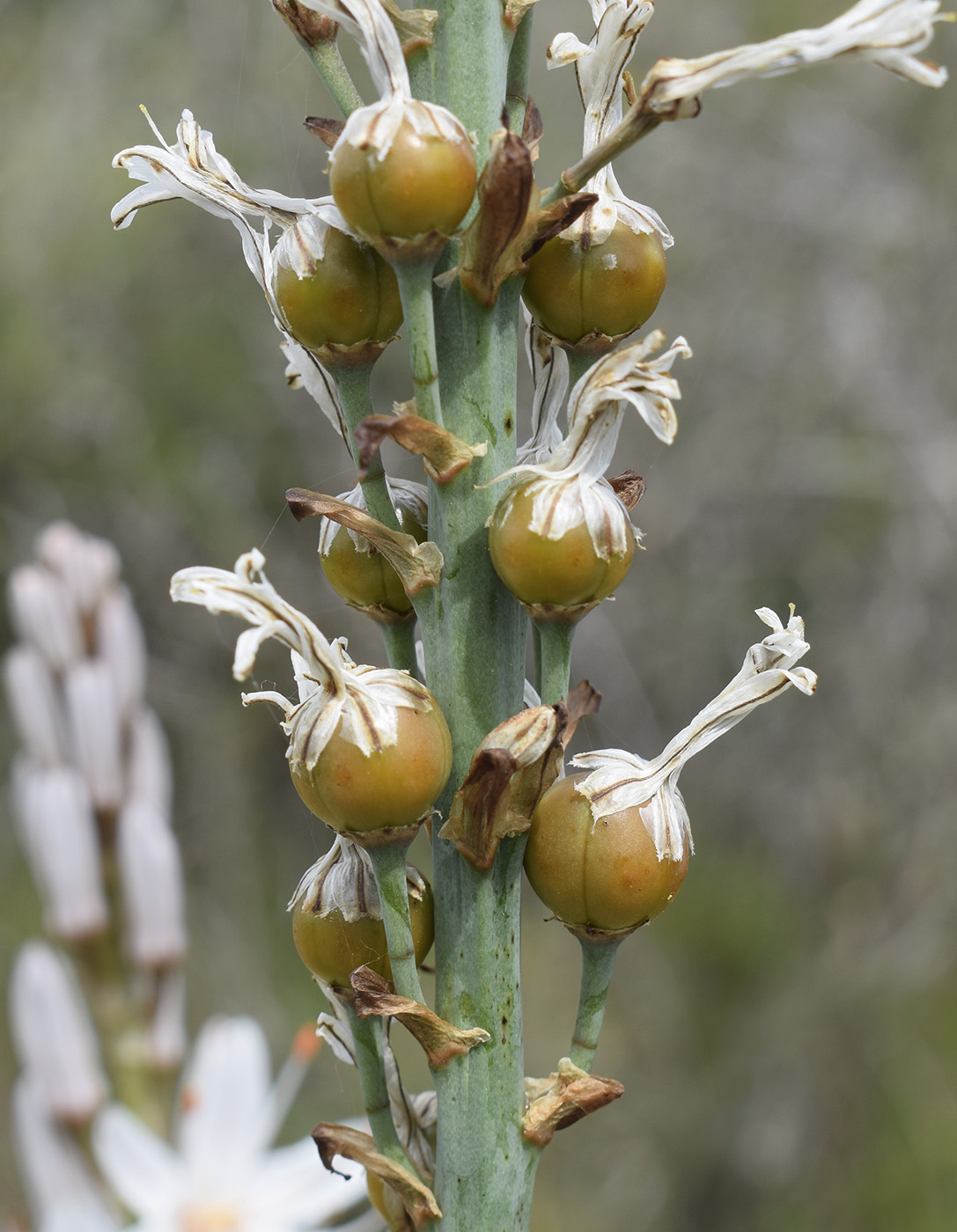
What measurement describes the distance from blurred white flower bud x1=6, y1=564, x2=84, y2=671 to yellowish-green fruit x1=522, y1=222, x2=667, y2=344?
5.84ft

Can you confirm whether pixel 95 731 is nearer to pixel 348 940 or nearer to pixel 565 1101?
pixel 348 940

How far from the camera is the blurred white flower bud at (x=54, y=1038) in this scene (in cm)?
223

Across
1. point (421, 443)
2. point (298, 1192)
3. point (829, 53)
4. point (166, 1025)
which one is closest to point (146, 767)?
point (166, 1025)

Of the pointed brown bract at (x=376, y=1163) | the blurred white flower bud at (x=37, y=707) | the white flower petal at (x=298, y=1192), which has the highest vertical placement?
the pointed brown bract at (x=376, y=1163)

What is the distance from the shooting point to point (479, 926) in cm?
102

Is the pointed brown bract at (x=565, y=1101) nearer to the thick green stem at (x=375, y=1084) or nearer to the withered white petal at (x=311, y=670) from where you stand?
the thick green stem at (x=375, y=1084)

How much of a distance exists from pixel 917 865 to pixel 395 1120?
4.94 meters

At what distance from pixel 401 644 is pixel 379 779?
27 centimetres

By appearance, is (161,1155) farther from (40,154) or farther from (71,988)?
(40,154)

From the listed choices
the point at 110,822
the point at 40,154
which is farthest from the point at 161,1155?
the point at 40,154

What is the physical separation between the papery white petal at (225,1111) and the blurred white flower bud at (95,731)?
26.3 inches

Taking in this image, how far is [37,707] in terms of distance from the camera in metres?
2.42

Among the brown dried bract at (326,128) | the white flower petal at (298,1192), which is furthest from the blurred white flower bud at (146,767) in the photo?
the brown dried bract at (326,128)

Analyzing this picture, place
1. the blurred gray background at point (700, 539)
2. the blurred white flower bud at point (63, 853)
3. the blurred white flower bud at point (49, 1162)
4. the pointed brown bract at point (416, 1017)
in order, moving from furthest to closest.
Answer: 1. the blurred gray background at point (700, 539)
2. the blurred white flower bud at point (63, 853)
3. the blurred white flower bud at point (49, 1162)
4. the pointed brown bract at point (416, 1017)
